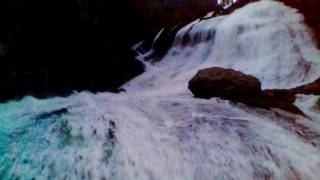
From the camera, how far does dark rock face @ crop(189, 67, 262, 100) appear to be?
216 inches

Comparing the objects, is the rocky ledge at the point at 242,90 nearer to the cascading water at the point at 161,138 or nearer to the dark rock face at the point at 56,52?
the cascading water at the point at 161,138

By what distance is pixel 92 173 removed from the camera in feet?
11.4

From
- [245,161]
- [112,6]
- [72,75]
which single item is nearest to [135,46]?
[112,6]

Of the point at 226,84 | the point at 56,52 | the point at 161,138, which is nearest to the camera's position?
the point at 161,138

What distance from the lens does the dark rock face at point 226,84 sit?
5.48 m

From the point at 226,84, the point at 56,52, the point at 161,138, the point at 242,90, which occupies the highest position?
the point at 56,52

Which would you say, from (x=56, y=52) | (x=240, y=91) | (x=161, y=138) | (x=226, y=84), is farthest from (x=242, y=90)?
(x=56, y=52)

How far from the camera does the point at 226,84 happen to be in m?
5.62

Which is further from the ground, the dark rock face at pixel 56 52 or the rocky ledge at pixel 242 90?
the dark rock face at pixel 56 52

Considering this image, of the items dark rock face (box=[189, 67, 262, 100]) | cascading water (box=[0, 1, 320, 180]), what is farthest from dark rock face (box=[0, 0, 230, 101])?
dark rock face (box=[189, 67, 262, 100])

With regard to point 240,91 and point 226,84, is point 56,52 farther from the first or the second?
point 240,91

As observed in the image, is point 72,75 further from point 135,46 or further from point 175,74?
point 135,46

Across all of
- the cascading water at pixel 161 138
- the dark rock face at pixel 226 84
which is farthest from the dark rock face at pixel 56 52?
the dark rock face at pixel 226 84

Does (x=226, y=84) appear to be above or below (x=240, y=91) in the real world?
above
